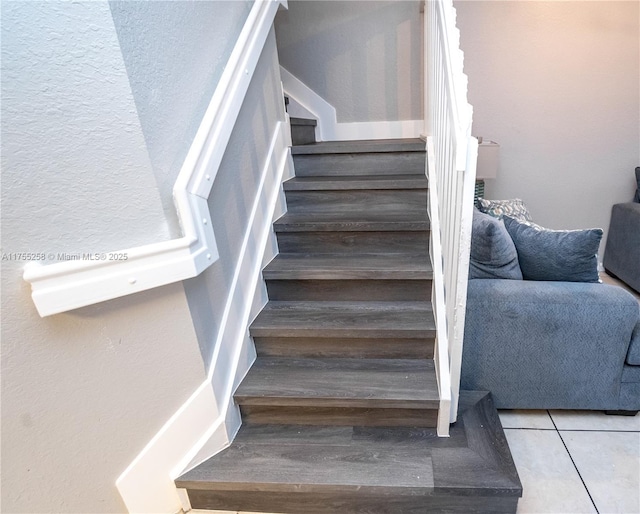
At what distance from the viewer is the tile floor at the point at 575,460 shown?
1183mm

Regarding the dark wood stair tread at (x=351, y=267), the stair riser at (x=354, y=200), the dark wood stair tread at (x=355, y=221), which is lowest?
the dark wood stair tread at (x=351, y=267)

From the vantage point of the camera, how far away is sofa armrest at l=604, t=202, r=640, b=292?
2.57 meters

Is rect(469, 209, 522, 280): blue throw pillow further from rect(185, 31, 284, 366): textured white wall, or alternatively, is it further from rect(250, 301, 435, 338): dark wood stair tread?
rect(185, 31, 284, 366): textured white wall

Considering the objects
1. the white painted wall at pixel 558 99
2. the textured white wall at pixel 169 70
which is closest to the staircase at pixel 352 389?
the textured white wall at pixel 169 70

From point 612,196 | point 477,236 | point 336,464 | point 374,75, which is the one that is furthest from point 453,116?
point 612,196

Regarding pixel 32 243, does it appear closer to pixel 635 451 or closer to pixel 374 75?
pixel 635 451

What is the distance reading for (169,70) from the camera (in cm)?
99

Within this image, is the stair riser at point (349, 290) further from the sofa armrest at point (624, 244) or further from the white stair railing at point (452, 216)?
the sofa armrest at point (624, 244)

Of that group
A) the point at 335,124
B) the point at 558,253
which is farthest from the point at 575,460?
the point at 335,124

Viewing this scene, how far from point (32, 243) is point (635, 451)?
6.91 feet

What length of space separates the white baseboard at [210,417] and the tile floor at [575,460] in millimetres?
213

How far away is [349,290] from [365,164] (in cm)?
87

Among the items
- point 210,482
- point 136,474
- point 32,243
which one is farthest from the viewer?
point 210,482

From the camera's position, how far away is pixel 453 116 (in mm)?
1075
